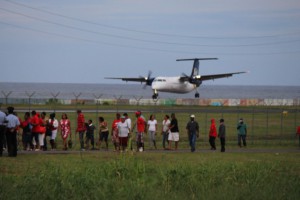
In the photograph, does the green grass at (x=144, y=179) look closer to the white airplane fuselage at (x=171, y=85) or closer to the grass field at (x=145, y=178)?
the grass field at (x=145, y=178)

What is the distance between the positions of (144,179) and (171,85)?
7043 centimetres

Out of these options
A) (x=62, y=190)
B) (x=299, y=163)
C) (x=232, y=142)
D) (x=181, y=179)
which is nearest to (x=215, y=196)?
(x=181, y=179)

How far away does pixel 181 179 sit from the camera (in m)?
20.1

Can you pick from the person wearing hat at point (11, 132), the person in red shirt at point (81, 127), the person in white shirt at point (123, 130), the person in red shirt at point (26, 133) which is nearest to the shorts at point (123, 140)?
the person in white shirt at point (123, 130)

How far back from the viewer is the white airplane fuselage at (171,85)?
289 ft

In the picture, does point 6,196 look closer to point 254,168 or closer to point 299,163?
point 254,168

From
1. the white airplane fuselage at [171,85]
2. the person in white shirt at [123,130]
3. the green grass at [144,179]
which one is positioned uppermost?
the white airplane fuselage at [171,85]

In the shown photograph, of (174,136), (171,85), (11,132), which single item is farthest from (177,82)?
(11,132)

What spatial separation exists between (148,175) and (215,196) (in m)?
3.31

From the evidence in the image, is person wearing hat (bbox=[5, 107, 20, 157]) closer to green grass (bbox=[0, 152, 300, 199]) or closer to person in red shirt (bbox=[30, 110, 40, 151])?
green grass (bbox=[0, 152, 300, 199])

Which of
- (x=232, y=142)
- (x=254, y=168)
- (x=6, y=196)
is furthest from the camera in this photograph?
(x=232, y=142)

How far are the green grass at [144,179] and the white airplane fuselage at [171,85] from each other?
62974 mm

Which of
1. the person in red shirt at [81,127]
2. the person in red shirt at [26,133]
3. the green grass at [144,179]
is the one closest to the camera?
the green grass at [144,179]

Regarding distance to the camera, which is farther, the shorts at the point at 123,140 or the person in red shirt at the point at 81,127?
the person in red shirt at the point at 81,127
